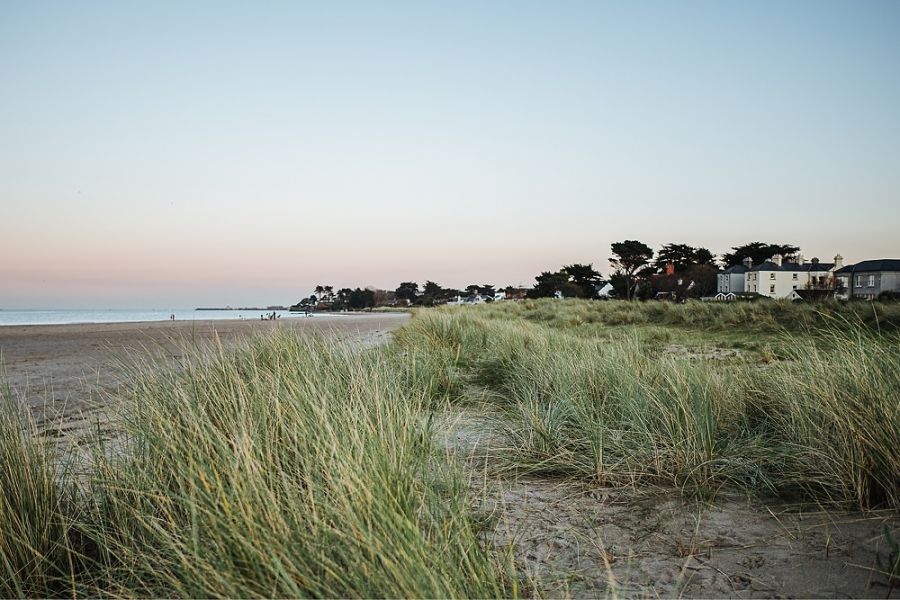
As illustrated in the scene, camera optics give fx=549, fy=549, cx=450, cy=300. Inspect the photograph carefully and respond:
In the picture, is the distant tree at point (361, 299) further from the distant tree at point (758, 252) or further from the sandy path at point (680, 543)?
the sandy path at point (680, 543)

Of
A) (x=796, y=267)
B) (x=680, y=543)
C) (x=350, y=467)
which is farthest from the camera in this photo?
(x=796, y=267)

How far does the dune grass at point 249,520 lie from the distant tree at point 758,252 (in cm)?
8283

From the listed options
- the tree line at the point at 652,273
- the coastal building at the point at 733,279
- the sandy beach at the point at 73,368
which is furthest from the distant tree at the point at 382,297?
the sandy beach at the point at 73,368

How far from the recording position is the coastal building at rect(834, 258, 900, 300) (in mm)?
47969

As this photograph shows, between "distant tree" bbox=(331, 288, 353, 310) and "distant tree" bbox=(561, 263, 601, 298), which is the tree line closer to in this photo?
"distant tree" bbox=(561, 263, 601, 298)

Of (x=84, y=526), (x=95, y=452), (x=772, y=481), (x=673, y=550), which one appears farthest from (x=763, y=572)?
(x=95, y=452)

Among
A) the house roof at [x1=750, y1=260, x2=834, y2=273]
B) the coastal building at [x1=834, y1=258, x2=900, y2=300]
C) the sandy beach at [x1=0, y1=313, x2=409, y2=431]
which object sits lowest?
the sandy beach at [x1=0, y1=313, x2=409, y2=431]

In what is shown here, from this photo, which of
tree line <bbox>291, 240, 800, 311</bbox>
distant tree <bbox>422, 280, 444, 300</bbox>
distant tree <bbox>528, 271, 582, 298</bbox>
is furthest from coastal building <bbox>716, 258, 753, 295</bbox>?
distant tree <bbox>422, 280, 444, 300</bbox>

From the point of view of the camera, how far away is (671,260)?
2867 inches

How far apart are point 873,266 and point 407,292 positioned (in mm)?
74039

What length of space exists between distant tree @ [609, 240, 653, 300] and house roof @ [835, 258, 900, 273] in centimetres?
1808

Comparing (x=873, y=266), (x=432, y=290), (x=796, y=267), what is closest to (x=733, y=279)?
(x=796, y=267)

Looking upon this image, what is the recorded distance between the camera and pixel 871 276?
49.8 meters

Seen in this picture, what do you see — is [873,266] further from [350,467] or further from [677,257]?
[350,467]
